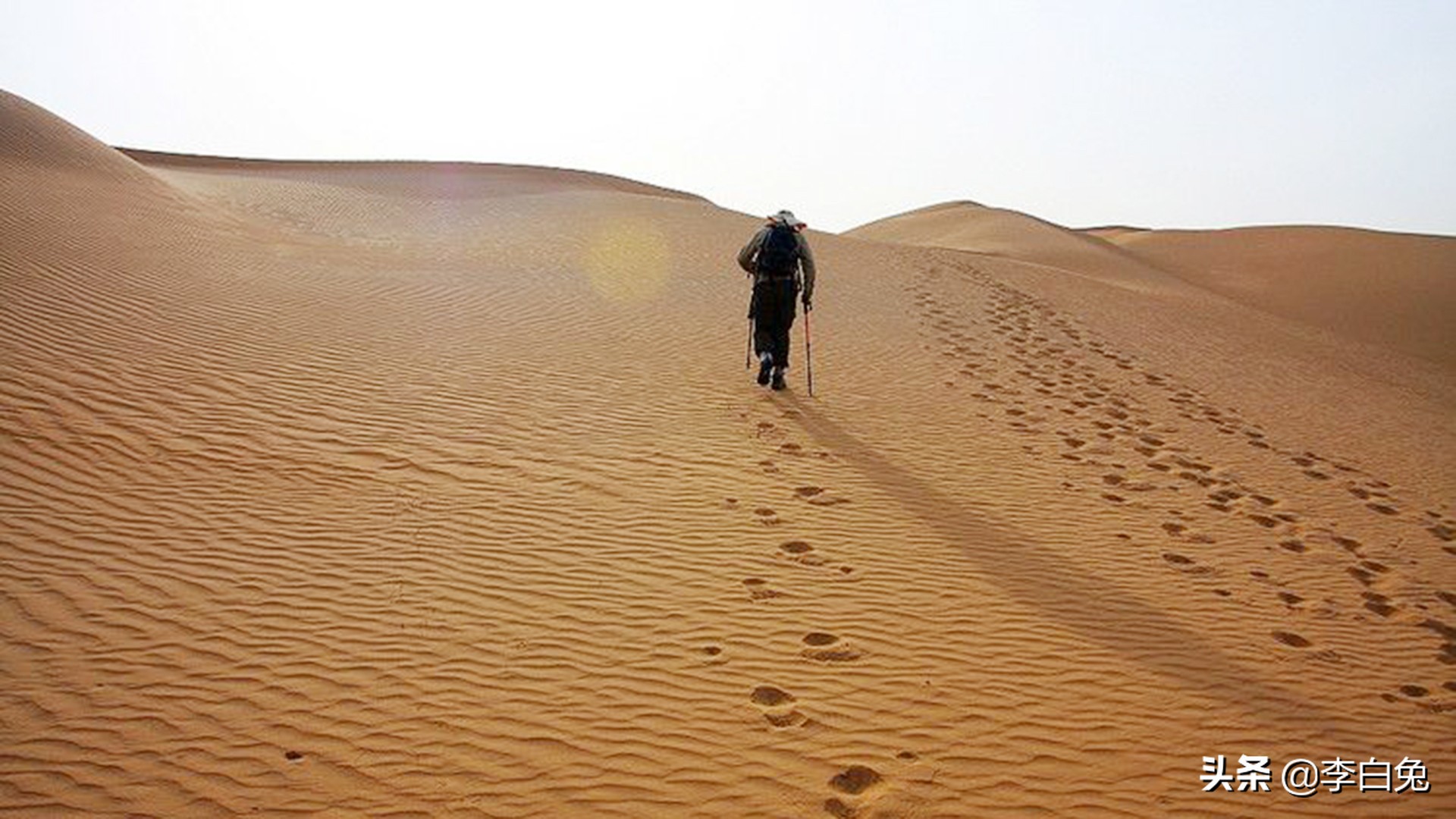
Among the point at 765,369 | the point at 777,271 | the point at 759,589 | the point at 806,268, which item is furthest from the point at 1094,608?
the point at 765,369

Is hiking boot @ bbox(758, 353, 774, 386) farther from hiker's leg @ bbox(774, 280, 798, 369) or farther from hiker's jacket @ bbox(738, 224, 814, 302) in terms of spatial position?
hiker's jacket @ bbox(738, 224, 814, 302)

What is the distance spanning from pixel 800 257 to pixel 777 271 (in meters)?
0.29

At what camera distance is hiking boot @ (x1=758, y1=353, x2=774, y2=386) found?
382 inches

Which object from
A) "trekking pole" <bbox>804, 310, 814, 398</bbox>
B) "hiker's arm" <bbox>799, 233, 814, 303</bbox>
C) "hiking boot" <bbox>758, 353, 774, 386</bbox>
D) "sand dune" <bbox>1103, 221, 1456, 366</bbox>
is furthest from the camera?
"sand dune" <bbox>1103, 221, 1456, 366</bbox>

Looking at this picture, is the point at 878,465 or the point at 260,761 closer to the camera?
the point at 260,761

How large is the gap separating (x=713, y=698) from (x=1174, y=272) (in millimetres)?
34525

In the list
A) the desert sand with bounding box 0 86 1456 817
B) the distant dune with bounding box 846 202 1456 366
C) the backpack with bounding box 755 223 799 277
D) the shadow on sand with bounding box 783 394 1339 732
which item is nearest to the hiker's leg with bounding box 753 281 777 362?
the backpack with bounding box 755 223 799 277

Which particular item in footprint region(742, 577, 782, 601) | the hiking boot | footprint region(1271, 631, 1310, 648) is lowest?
footprint region(742, 577, 782, 601)

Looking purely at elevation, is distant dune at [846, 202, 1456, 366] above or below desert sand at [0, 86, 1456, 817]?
above

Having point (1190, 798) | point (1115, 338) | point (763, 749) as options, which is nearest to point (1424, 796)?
point (1190, 798)

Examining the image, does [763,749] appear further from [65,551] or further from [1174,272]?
[1174,272]

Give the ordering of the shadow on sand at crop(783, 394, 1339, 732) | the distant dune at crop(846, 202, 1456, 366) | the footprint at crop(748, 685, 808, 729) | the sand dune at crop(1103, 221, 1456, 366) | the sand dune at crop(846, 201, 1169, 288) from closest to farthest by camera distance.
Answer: the footprint at crop(748, 685, 808, 729), the shadow on sand at crop(783, 394, 1339, 732), the sand dune at crop(1103, 221, 1456, 366), the distant dune at crop(846, 202, 1456, 366), the sand dune at crop(846, 201, 1169, 288)

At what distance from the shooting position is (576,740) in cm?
383

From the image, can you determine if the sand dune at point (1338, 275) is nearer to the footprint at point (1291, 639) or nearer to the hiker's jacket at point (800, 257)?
the hiker's jacket at point (800, 257)
